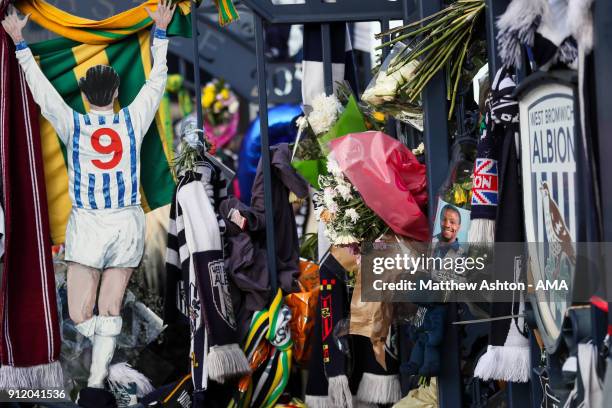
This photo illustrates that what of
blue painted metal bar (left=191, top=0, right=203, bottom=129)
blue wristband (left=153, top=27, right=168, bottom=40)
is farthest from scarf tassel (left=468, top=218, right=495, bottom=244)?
blue wristband (left=153, top=27, right=168, bottom=40)

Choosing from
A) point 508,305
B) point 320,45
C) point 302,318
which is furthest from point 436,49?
point 302,318

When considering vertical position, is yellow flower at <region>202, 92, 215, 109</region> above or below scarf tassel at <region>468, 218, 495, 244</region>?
above

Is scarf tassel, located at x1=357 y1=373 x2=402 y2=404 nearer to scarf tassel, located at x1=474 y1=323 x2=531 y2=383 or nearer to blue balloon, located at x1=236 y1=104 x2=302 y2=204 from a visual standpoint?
scarf tassel, located at x1=474 y1=323 x2=531 y2=383

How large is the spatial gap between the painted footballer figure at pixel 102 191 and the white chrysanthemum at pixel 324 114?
0.96 meters

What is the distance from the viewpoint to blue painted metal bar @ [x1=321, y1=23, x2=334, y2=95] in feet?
16.9

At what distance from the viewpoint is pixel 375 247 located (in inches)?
178

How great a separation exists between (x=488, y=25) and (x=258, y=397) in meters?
2.18

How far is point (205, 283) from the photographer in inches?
200

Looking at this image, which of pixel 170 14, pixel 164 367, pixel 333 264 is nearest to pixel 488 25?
pixel 333 264

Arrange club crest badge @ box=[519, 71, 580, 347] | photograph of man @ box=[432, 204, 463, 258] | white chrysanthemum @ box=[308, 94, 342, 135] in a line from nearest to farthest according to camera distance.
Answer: club crest badge @ box=[519, 71, 580, 347] < photograph of man @ box=[432, 204, 463, 258] < white chrysanthemum @ box=[308, 94, 342, 135]

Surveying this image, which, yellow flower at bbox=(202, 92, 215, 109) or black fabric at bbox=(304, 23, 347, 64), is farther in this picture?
yellow flower at bbox=(202, 92, 215, 109)

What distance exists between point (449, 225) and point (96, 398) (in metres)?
2.13

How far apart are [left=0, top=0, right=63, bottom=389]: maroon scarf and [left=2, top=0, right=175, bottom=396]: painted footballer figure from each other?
0.46 feet

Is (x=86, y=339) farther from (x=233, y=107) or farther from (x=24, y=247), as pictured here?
(x=233, y=107)
